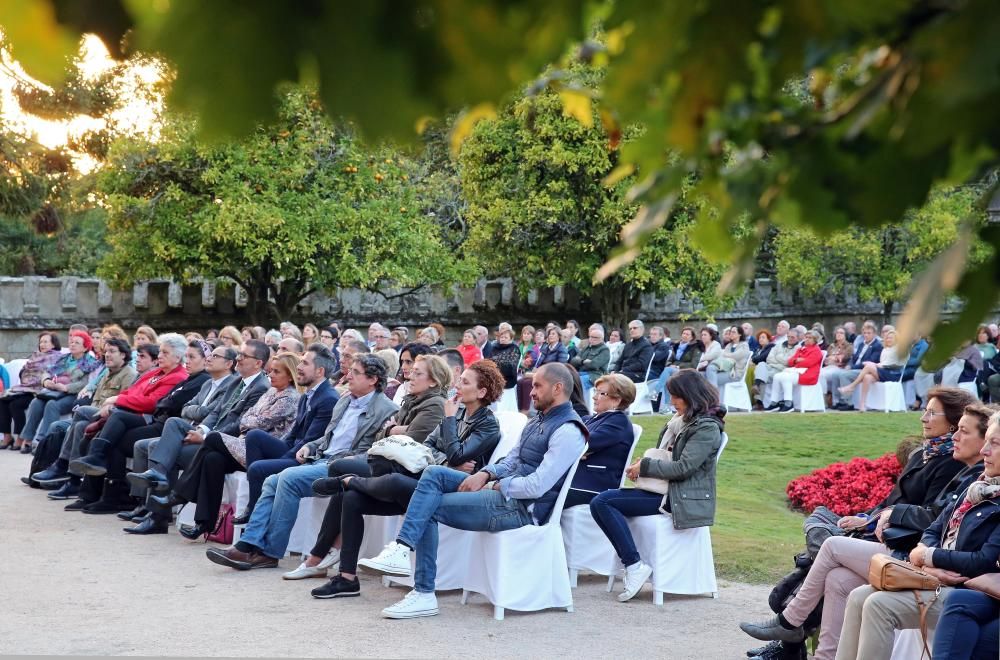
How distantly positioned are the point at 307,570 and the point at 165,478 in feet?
8.64

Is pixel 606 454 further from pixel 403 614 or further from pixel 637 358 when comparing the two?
pixel 637 358

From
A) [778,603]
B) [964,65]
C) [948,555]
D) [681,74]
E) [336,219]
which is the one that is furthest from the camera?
[336,219]

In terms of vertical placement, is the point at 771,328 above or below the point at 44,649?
above

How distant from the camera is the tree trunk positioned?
27609 mm

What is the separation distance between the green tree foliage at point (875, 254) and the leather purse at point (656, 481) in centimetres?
2338

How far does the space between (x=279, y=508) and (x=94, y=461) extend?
3.23m

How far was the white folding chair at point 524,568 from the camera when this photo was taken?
22.2 feet

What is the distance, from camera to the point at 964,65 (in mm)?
1099

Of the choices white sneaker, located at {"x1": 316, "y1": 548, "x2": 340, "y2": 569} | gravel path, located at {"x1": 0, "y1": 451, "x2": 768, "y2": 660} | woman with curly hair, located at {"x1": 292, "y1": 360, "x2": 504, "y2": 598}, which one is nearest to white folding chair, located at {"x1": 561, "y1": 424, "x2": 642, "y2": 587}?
gravel path, located at {"x1": 0, "y1": 451, "x2": 768, "y2": 660}

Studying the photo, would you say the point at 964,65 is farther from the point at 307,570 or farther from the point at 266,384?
the point at 266,384

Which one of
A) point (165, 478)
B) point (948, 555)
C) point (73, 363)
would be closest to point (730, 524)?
point (165, 478)

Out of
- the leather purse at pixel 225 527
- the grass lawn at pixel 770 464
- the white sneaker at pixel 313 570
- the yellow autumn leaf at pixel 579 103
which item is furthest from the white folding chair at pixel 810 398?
the yellow autumn leaf at pixel 579 103

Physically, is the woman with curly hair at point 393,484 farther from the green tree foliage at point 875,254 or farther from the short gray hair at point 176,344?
the green tree foliage at point 875,254

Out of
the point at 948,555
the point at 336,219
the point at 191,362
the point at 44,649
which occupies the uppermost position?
the point at 336,219
